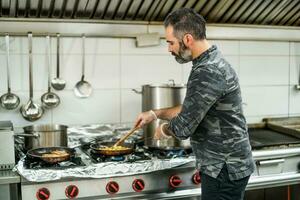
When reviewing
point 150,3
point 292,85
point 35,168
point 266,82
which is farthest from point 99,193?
point 292,85

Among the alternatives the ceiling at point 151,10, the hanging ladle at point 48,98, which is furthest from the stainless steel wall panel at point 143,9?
the hanging ladle at point 48,98

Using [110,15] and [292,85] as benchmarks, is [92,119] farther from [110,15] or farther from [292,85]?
[292,85]

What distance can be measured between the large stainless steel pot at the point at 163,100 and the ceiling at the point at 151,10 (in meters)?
0.41

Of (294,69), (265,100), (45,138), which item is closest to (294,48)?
(294,69)

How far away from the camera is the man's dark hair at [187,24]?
4.09ft

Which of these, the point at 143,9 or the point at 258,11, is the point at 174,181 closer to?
the point at 143,9

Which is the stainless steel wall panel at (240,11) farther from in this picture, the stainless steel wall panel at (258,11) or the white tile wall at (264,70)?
the white tile wall at (264,70)

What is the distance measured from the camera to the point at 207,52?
1.26 meters

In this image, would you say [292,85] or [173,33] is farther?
[292,85]

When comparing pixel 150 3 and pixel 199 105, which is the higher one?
pixel 150 3

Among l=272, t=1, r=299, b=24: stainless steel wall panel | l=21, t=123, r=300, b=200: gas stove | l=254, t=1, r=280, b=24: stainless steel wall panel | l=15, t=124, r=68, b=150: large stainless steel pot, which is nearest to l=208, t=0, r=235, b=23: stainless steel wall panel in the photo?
l=254, t=1, r=280, b=24: stainless steel wall panel

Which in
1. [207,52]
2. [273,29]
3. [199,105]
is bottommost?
[199,105]

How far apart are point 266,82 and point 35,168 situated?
1401mm

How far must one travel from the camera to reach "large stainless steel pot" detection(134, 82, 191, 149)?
165cm
